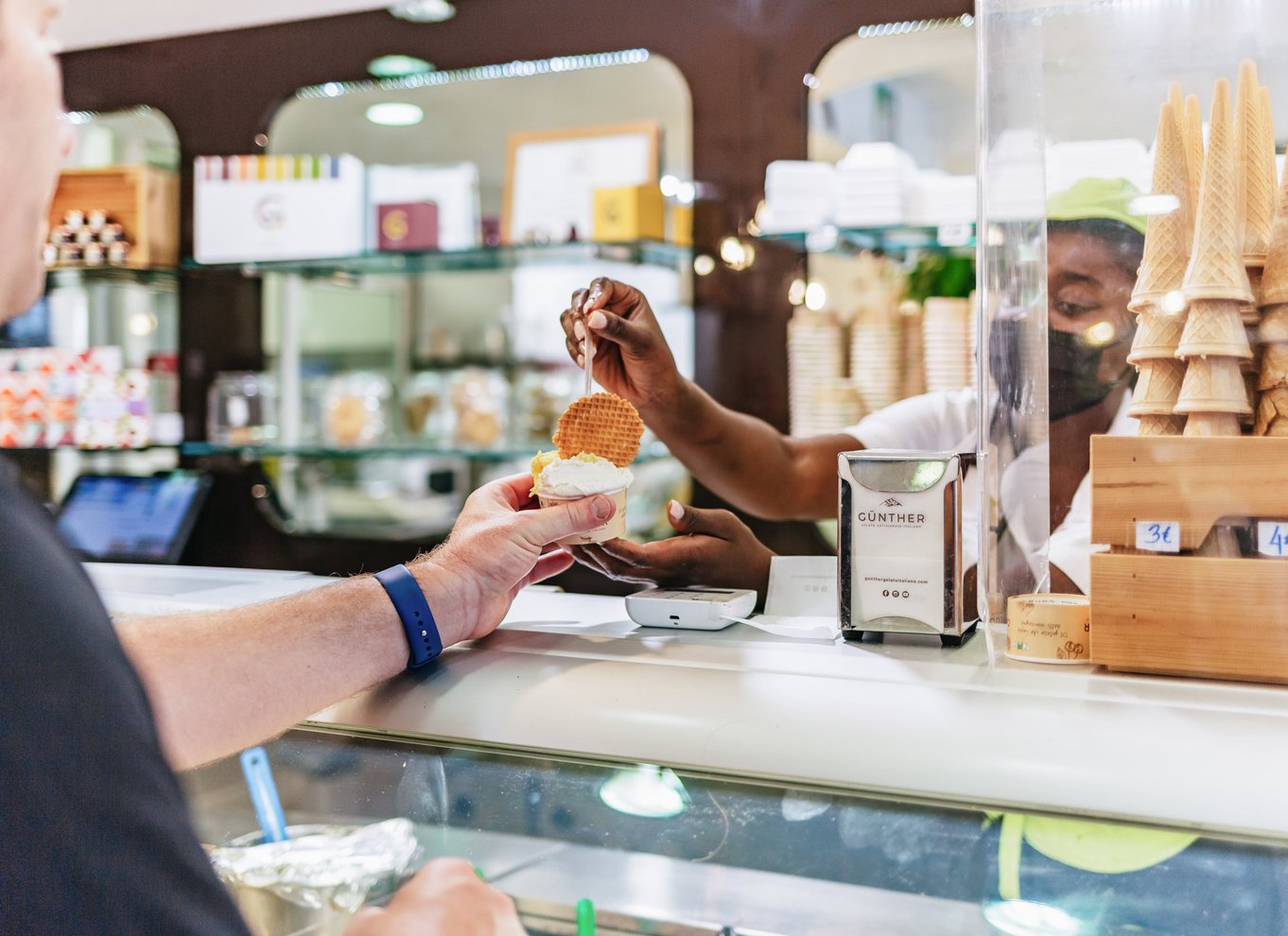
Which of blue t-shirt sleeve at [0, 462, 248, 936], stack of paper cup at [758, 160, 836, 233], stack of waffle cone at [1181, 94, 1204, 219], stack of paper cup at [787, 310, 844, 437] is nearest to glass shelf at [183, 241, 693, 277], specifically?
stack of paper cup at [758, 160, 836, 233]

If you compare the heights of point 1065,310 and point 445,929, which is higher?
point 1065,310

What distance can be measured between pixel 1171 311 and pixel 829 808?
528 mm

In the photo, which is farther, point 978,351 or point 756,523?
point 756,523

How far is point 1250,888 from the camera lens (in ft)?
2.98

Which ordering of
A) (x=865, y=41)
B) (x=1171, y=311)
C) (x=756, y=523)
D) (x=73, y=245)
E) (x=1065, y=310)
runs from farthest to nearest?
(x=73, y=245) → (x=865, y=41) → (x=756, y=523) → (x=1065, y=310) → (x=1171, y=311)

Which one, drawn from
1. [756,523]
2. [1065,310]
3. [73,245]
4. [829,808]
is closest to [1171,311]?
[1065,310]

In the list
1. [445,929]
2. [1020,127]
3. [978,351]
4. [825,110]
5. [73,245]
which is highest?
[825,110]

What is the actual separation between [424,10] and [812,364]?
5.13 ft

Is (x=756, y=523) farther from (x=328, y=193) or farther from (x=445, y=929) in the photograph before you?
(x=445, y=929)

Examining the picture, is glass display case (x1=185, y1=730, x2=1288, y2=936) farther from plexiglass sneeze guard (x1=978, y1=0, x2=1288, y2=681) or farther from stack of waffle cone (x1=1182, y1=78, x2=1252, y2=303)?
stack of waffle cone (x1=1182, y1=78, x2=1252, y2=303)

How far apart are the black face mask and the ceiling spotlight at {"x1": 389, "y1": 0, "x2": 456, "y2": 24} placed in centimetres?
270

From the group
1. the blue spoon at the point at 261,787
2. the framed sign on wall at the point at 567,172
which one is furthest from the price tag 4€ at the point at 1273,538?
the framed sign on wall at the point at 567,172

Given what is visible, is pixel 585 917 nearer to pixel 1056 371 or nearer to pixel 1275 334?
pixel 1056 371

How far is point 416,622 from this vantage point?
120 centimetres
